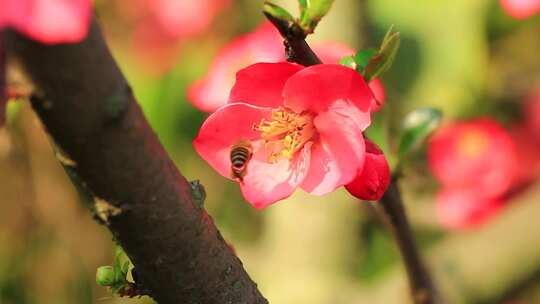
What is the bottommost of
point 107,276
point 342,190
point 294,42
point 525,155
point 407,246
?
point 525,155

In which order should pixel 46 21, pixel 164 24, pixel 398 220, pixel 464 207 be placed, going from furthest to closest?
pixel 164 24 → pixel 464 207 → pixel 398 220 → pixel 46 21

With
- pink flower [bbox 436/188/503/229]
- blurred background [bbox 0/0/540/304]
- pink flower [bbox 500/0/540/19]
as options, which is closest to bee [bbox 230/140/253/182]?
blurred background [bbox 0/0/540/304]

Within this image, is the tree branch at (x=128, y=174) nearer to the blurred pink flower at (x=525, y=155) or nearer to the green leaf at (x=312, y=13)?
the green leaf at (x=312, y=13)

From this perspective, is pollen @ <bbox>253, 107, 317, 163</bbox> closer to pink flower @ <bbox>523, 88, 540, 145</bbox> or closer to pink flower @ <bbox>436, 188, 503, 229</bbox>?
A: pink flower @ <bbox>436, 188, 503, 229</bbox>

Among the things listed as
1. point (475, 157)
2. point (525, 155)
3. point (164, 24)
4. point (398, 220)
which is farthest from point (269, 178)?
point (164, 24)

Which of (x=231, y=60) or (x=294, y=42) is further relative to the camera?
(x=231, y=60)

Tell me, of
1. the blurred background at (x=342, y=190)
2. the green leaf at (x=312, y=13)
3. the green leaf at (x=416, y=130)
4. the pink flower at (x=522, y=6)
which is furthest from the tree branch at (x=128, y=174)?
the pink flower at (x=522, y=6)

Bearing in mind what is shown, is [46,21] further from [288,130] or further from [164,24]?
[164,24]
